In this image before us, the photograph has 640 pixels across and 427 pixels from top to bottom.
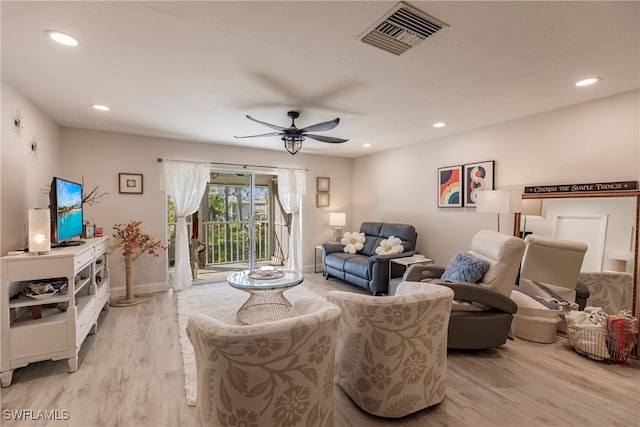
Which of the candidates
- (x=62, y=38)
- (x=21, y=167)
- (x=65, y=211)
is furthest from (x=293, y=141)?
(x=21, y=167)

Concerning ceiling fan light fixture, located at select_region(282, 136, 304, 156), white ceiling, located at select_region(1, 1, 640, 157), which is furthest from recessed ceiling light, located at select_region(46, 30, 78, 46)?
ceiling fan light fixture, located at select_region(282, 136, 304, 156)

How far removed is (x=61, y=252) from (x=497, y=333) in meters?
3.80

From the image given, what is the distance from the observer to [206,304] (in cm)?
399

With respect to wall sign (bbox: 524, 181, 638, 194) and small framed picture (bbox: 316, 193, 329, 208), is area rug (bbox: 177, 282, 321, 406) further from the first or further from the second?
wall sign (bbox: 524, 181, 638, 194)

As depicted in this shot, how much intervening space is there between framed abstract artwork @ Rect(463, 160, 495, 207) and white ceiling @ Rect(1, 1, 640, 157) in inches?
25.6

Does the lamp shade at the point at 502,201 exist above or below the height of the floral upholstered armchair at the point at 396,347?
above

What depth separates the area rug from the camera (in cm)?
273

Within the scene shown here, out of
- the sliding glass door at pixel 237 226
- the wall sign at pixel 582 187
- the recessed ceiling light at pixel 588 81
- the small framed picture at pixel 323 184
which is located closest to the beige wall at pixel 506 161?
the wall sign at pixel 582 187

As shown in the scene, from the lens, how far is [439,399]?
1971 mm

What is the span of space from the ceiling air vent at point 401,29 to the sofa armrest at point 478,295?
6.37 feet

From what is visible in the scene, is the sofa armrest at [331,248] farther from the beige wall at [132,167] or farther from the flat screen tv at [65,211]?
the flat screen tv at [65,211]

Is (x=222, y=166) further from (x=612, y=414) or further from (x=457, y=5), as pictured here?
(x=612, y=414)

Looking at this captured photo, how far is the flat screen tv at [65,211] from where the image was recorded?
2574 millimetres

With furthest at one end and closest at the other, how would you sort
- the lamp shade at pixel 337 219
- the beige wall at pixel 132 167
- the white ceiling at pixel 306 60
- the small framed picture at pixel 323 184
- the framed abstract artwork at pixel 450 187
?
the small framed picture at pixel 323 184 < the lamp shade at pixel 337 219 < the framed abstract artwork at pixel 450 187 < the beige wall at pixel 132 167 < the white ceiling at pixel 306 60
